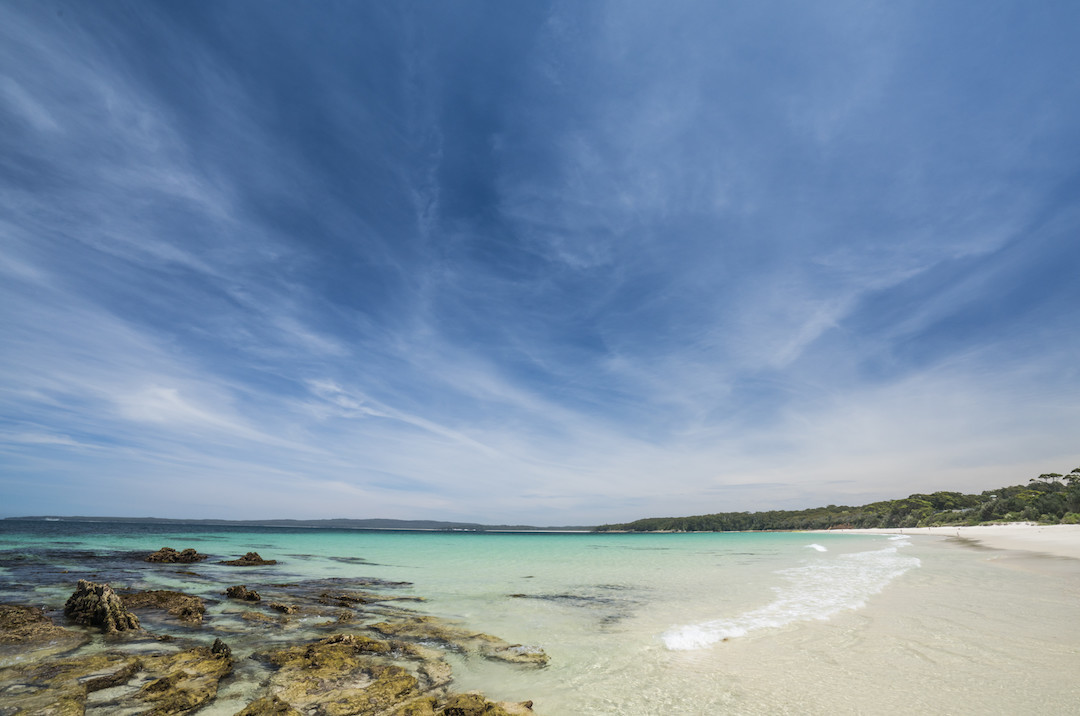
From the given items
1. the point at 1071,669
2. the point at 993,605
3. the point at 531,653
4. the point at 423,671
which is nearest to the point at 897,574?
the point at 993,605

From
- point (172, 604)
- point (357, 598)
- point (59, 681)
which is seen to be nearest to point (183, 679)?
point (59, 681)

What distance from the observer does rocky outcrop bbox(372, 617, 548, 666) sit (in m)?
8.30

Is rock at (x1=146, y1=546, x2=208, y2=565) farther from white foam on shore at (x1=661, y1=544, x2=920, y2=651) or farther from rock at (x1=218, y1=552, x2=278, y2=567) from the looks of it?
white foam on shore at (x1=661, y1=544, x2=920, y2=651)

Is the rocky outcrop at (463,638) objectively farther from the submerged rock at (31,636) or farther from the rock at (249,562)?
the rock at (249,562)

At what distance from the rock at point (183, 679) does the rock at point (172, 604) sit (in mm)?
3717

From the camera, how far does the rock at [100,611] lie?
9281 mm

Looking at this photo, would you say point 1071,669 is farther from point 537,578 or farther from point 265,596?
point 265,596

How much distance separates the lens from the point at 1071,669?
6770mm

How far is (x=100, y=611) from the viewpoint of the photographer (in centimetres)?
941

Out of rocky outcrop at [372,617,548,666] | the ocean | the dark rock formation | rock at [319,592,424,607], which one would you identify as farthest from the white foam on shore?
rock at [319,592,424,607]

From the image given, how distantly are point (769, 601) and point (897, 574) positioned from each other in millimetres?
9981

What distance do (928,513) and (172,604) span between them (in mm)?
119652

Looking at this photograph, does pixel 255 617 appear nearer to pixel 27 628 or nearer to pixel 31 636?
pixel 31 636

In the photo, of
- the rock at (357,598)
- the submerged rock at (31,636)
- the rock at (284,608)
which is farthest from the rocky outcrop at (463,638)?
the submerged rock at (31,636)
